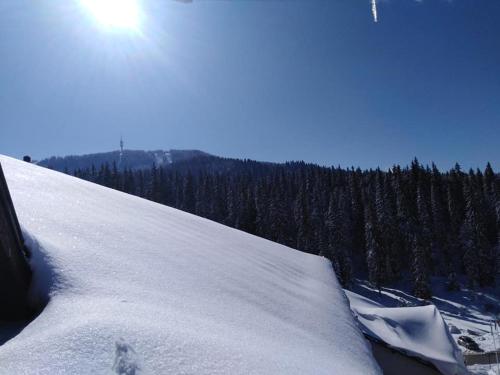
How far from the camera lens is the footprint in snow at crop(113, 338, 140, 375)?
4.47 feet

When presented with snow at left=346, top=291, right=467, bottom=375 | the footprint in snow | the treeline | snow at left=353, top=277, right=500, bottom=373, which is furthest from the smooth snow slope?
the treeline

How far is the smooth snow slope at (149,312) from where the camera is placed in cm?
147

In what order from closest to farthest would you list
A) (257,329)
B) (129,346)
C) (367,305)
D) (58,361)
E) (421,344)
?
(58,361) → (129,346) → (257,329) → (421,344) → (367,305)

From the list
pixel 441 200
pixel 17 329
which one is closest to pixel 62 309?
pixel 17 329

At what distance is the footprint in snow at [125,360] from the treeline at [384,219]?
48976mm

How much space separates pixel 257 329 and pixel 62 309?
1289 mm

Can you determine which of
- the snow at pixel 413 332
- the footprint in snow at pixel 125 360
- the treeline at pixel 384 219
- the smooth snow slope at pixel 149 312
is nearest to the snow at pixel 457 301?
the treeline at pixel 384 219

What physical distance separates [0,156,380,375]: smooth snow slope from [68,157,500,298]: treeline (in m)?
46.9

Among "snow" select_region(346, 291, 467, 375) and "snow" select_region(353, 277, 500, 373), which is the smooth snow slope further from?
"snow" select_region(353, 277, 500, 373)

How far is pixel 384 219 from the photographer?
56.9 meters

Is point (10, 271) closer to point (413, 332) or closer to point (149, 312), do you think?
point (149, 312)

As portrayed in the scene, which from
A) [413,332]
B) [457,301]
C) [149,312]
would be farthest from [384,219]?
[149,312]

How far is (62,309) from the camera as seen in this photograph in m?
1.78

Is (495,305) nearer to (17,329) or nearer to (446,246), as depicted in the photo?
(446,246)
